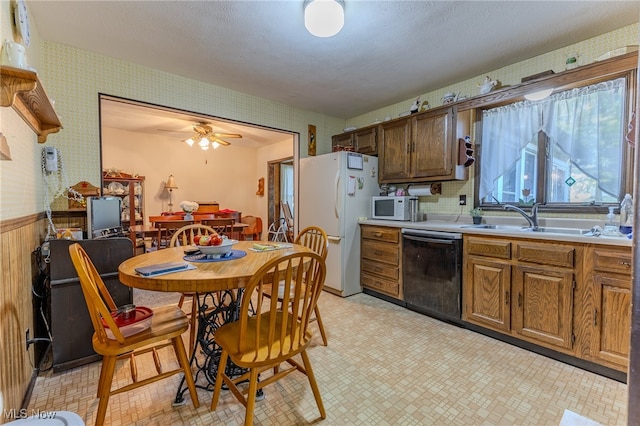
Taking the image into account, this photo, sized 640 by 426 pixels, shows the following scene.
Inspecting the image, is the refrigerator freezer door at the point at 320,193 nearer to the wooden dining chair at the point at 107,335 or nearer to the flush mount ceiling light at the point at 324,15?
the flush mount ceiling light at the point at 324,15

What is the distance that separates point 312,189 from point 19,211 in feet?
8.57

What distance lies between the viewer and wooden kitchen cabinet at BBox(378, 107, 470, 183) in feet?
9.56

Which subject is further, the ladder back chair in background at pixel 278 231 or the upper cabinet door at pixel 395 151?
the ladder back chair in background at pixel 278 231

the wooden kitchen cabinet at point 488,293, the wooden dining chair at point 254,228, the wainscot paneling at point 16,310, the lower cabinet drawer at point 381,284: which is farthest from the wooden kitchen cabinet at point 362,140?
the wooden dining chair at point 254,228

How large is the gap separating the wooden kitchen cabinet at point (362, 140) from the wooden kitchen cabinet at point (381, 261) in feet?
3.40

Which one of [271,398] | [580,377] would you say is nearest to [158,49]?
[271,398]

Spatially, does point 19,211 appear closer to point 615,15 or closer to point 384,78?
point 384,78

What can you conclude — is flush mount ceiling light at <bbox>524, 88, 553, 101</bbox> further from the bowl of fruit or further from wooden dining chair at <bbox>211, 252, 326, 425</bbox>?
the bowl of fruit

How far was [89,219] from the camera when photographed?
225 cm

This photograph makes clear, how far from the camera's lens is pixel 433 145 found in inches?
120

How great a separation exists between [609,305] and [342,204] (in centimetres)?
226

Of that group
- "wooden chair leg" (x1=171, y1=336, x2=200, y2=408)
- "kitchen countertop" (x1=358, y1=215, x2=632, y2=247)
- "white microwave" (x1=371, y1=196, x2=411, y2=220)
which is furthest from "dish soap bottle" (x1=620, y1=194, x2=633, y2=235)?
"wooden chair leg" (x1=171, y1=336, x2=200, y2=408)

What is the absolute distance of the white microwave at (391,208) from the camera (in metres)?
3.21

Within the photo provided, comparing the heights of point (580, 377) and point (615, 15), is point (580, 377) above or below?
below
